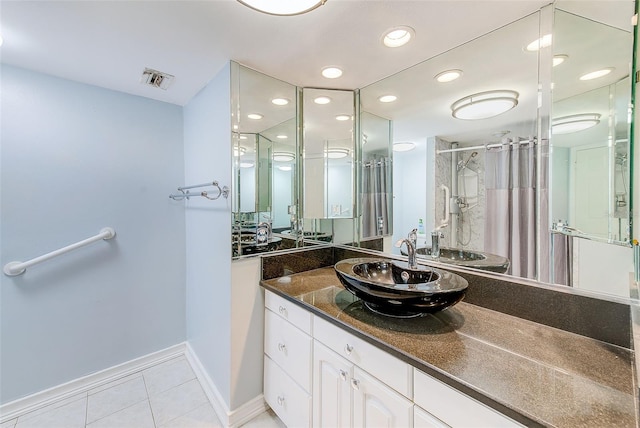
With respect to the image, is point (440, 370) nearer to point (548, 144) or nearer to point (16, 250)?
point (548, 144)

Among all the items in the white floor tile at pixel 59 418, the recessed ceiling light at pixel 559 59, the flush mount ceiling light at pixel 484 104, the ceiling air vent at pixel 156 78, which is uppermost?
the ceiling air vent at pixel 156 78

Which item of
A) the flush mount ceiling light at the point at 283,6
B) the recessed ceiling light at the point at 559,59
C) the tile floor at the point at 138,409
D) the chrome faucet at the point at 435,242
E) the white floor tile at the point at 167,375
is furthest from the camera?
the white floor tile at the point at 167,375

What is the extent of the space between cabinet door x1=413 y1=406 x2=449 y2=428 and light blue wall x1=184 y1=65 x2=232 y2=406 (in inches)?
42.8

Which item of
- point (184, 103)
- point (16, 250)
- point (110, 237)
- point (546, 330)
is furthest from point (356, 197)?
point (16, 250)

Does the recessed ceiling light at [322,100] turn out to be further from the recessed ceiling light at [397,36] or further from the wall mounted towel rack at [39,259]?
the wall mounted towel rack at [39,259]

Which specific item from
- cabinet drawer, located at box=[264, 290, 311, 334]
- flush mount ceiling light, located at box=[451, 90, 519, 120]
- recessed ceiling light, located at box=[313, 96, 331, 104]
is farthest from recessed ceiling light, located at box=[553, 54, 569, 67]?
cabinet drawer, located at box=[264, 290, 311, 334]

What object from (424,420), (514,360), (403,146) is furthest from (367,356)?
(403,146)

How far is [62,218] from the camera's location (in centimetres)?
175

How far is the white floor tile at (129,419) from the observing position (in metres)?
1.57

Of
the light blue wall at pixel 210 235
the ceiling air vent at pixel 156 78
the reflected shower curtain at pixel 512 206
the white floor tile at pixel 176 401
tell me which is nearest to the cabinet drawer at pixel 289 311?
the light blue wall at pixel 210 235

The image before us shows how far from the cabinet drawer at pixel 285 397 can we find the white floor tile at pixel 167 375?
774mm

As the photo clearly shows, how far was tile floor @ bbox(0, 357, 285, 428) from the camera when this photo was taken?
1576mm

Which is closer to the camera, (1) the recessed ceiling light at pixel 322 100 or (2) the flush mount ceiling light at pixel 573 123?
(2) the flush mount ceiling light at pixel 573 123

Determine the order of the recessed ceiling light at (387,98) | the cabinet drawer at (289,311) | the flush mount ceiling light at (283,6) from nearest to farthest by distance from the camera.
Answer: the flush mount ceiling light at (283,6) < the cabinet drawer at (289,311) < the recessed ceiling light at (387,98)
